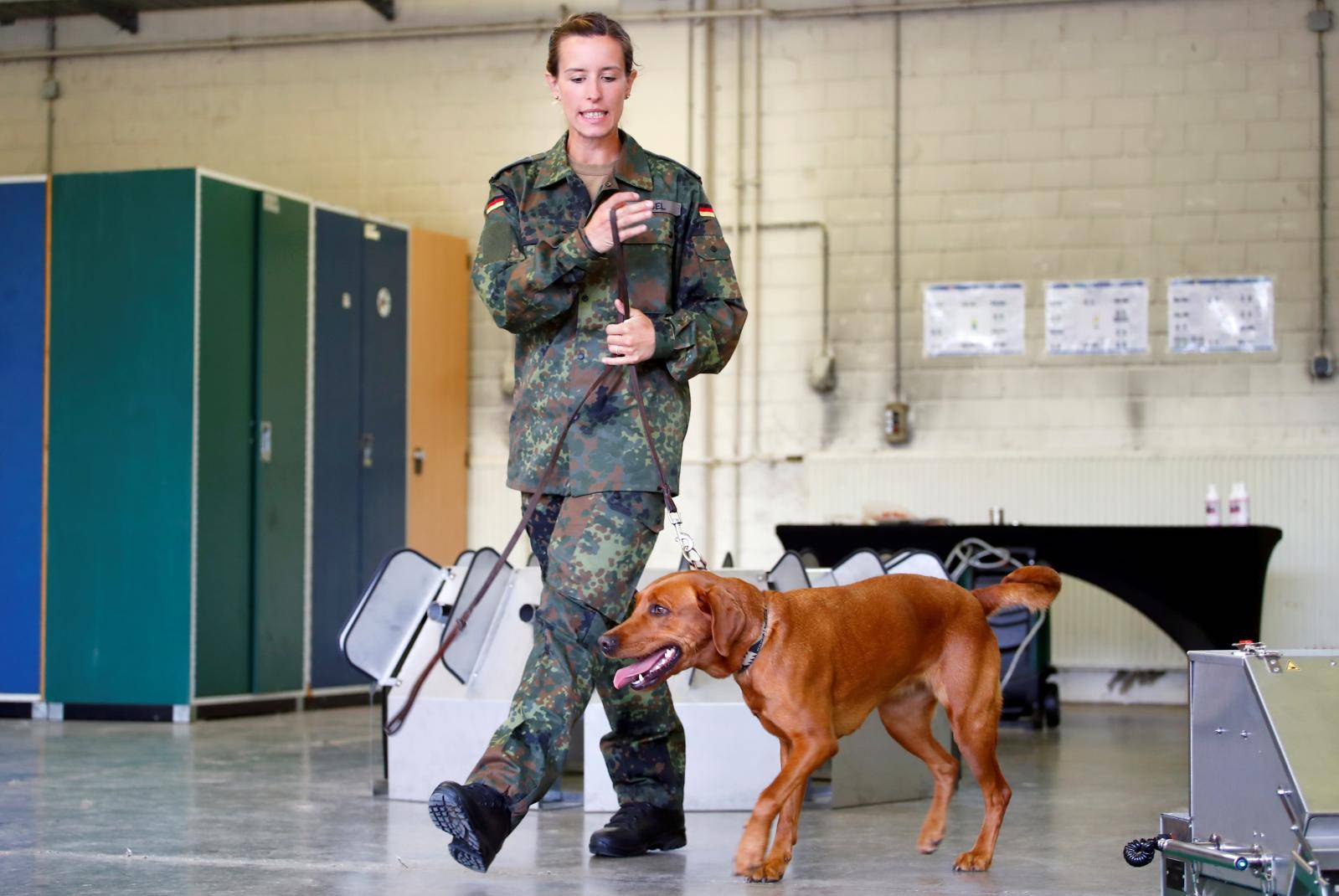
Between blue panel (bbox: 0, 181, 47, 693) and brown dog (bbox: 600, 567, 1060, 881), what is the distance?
200 inches

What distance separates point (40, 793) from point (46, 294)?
3.43m

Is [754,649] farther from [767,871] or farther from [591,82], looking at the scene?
[591,82]

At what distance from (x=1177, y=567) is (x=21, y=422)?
519 cm

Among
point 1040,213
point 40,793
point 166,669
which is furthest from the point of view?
point 1040,213

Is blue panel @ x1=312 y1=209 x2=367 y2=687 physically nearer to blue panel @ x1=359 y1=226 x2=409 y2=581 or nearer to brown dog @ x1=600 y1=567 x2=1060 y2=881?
blue panel @ x1=359 y1=226 x2=409 y2=581

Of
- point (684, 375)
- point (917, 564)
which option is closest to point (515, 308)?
point (684, 375)

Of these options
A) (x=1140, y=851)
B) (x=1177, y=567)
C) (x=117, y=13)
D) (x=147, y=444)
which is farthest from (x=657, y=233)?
(x=117, y=13)

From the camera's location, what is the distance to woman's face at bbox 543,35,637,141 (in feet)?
9.32

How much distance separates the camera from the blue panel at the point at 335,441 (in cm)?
790

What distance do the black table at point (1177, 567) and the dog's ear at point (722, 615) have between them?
4.12 metres

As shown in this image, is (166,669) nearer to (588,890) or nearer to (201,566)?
(201,566)

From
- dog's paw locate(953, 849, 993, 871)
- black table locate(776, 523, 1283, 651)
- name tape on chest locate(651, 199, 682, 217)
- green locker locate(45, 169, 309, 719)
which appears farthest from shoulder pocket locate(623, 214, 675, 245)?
green locker locate(45, 169, 309, 719)

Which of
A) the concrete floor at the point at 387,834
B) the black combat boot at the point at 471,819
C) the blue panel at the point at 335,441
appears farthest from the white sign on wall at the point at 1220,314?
the black combat boot at the point at 471,819

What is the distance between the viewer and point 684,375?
9.73 feet
